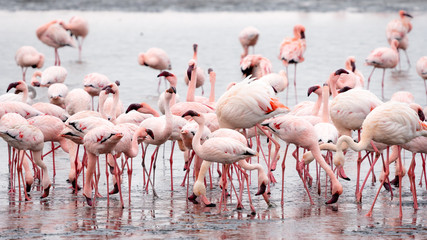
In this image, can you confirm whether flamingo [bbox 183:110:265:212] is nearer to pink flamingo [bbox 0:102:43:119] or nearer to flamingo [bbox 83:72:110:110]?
pink flamingo [bbox 0:102:43:119]

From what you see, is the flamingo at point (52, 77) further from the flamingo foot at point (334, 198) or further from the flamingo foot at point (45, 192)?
the flamingo foot at point (334, 198)

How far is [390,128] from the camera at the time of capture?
21.7 feet

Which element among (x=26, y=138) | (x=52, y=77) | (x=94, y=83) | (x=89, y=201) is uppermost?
(x=52, y=77)

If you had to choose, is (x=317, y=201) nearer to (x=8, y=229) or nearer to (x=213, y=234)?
(x=213, y=234)

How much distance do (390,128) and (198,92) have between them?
25.1ft

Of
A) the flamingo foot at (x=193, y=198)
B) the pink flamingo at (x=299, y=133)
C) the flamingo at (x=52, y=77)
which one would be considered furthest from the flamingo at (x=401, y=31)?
the flamingo foot at (x=193, y=198)

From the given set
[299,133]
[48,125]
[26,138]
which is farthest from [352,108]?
[26,138]

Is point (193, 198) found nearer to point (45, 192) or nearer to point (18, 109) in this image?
point (45, 192)

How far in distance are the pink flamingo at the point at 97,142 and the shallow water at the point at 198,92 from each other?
20 centimetres

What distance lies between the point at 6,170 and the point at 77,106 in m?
1.85

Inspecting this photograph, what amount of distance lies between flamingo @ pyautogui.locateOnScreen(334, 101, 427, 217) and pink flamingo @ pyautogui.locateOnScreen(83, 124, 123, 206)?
6.81ft

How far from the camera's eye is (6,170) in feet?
27.0

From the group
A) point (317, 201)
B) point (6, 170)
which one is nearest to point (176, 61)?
point (6, 170)

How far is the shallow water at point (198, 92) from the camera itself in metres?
5.98
